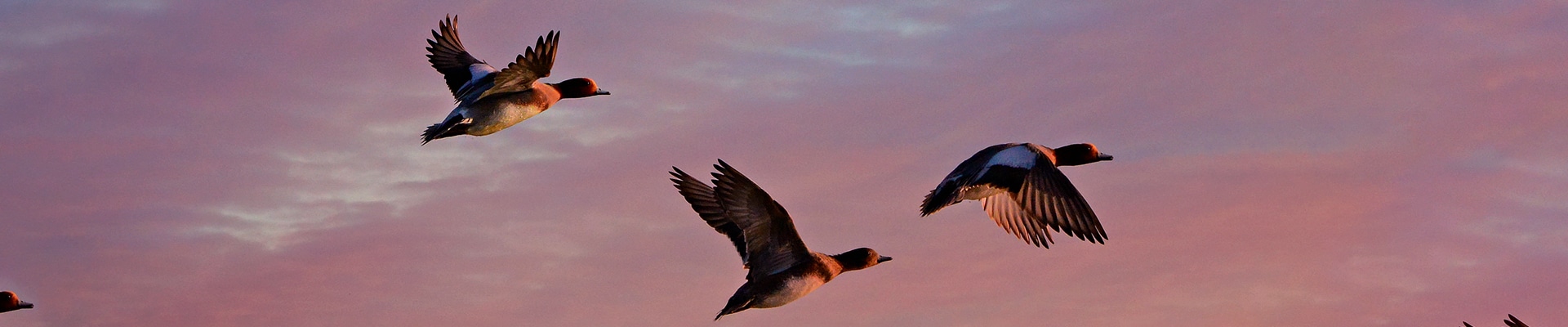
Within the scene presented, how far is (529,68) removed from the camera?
13922 millimetres

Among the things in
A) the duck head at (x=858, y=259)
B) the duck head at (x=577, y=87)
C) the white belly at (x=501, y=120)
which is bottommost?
the duck head at (x=858, y=259)

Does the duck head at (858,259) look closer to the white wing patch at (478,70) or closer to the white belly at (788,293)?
the white belly at (788,293)

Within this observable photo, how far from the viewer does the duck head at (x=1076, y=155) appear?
563 inches

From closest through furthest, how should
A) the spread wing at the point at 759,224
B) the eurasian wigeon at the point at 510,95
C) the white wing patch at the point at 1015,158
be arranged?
the spread wing at the point at 759,224
the white wing patch at the point at 1015,158
the eurasian wigeon at the point at 510,95

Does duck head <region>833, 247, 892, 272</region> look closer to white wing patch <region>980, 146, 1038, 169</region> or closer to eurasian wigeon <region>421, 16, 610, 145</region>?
white wing patch <region>980, 146, 1038, 169</region>

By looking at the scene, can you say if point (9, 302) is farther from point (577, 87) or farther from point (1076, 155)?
point (1076, 155)

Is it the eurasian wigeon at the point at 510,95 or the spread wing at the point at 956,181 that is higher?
the eurasian wigeon at the point at 510,95

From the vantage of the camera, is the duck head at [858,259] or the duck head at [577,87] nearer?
the duck head at [858,259]

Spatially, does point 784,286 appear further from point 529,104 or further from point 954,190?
point 529,104

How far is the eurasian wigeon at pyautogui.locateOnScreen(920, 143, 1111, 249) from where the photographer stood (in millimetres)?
12172

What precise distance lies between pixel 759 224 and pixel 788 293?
57 cm

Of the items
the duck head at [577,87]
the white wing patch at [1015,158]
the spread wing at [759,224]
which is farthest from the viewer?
the duck head at [577,87]

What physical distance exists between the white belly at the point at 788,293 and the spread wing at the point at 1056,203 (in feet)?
5.80

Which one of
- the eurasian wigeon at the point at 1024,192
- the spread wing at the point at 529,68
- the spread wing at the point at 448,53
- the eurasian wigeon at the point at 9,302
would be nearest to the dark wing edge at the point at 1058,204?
the eurasian wigeon at the point at 1024,192
